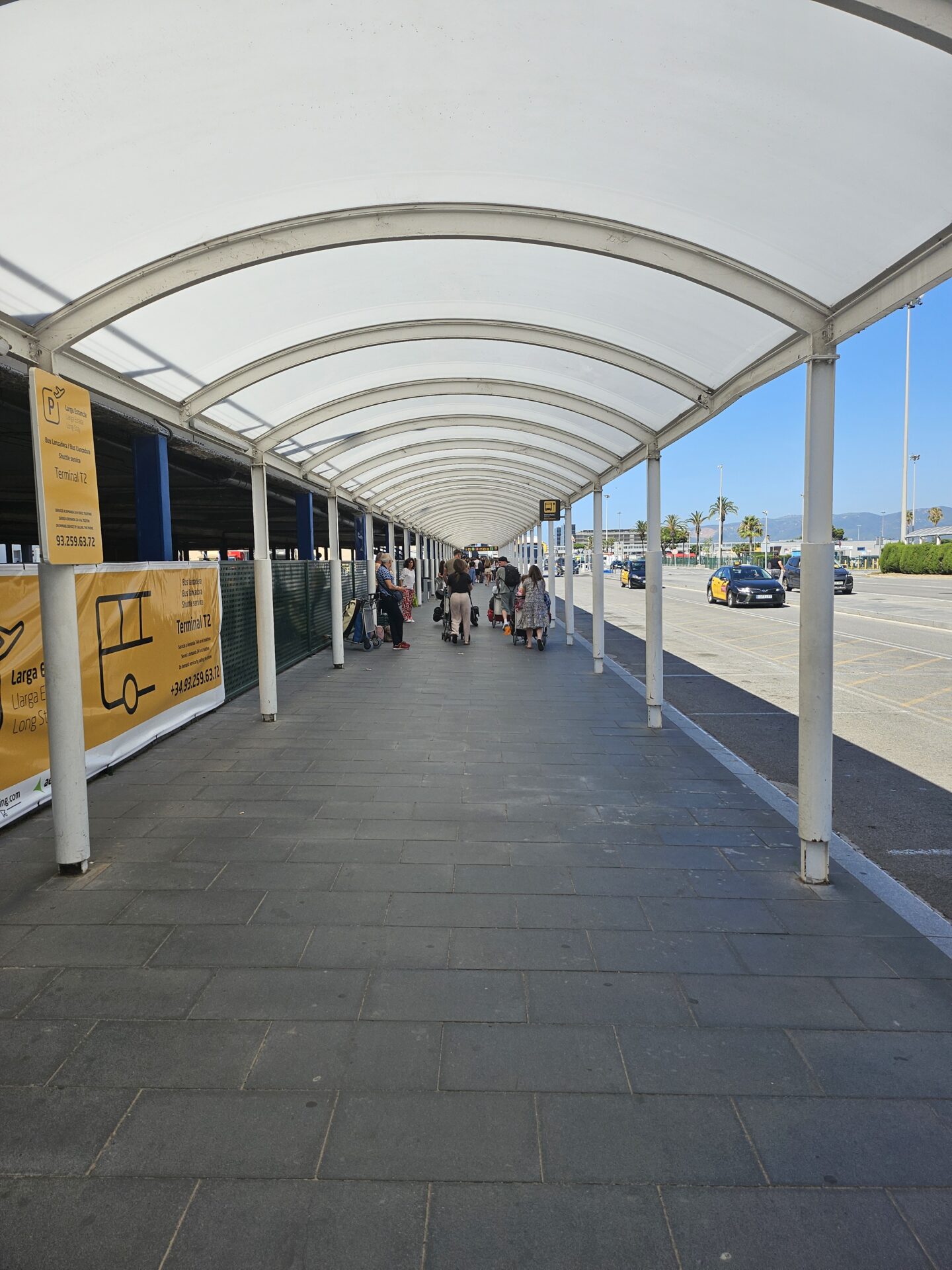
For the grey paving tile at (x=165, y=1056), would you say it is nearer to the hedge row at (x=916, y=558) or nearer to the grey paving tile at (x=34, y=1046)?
the grey paving tile at (x=34, y=1046)

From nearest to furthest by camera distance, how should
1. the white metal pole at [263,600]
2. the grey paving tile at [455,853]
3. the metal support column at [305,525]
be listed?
the grey paving tile at [455,853] < the white metal pole at [263,600] < the metal support column at [305,525]

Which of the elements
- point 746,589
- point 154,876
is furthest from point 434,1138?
point 746,589

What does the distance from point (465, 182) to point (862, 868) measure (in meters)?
4.26

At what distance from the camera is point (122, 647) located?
6781mm

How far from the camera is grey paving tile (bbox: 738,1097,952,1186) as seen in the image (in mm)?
2281

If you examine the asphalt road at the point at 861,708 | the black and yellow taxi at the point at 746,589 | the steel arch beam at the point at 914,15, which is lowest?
the asphalt road at the point at 861,708

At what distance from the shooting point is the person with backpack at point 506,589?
18422 millimetres

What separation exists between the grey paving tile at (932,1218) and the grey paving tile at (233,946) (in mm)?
2311

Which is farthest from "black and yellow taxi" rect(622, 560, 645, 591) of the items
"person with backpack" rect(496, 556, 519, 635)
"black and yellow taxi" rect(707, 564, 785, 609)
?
"person with backpack" rect(496, 556, 519, 635)

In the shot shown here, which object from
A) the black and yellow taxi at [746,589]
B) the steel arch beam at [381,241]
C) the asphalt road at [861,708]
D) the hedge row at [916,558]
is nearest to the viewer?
the steel arch beam at [381,241]

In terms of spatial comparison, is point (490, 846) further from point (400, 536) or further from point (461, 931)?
point (400, 536)

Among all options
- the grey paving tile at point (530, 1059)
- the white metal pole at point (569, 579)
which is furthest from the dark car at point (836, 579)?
the grey paving tile at point (530, 1059)

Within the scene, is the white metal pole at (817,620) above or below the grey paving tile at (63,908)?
above

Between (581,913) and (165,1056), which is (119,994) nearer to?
(165,1056)
